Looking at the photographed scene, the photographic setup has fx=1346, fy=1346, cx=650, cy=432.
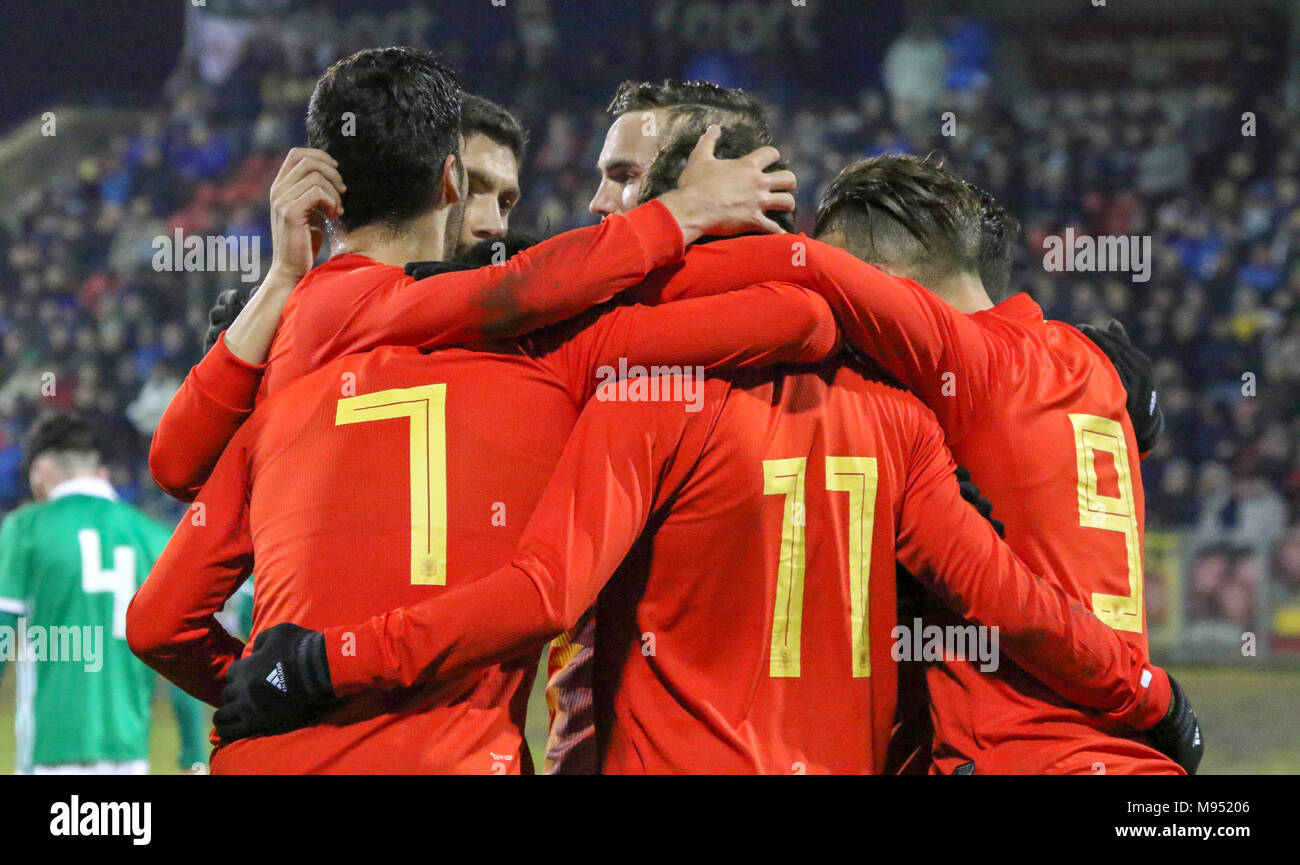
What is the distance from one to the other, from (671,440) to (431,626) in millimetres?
498

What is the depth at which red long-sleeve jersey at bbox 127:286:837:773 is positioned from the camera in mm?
2215

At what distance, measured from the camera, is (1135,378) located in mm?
2900

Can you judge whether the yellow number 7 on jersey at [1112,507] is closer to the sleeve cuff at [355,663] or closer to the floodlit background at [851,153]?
the sleeve cuff at [355,663]

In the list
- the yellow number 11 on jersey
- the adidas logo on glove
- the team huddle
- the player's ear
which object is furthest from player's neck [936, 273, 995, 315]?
the adidas logo on glove

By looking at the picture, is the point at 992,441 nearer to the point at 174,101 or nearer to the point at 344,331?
the point at 344,331

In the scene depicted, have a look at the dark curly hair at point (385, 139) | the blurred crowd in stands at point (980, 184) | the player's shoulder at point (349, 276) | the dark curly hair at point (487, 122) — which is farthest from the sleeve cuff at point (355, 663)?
the blurred crowd in stands at point (980, 184)

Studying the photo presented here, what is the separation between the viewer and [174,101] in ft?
52.2

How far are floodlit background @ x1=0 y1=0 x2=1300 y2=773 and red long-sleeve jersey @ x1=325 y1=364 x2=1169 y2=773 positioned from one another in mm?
8402

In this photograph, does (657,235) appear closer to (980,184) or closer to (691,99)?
(691,99)

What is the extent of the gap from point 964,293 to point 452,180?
3.56 ft

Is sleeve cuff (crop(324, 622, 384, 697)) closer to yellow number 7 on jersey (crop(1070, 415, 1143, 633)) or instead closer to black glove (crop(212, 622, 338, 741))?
black glove (crop(212, 622, 338, 741))

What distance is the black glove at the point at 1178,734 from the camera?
99.7 inches

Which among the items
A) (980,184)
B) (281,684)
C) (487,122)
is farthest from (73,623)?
(980,184)
